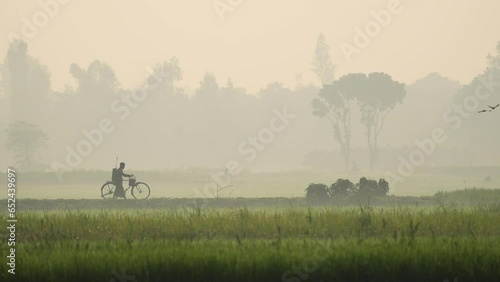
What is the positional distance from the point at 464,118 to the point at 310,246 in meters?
132

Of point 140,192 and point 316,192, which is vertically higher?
point 140,192

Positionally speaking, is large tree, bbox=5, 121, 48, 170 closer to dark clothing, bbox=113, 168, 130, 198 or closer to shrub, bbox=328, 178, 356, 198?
dark clothing, bbox=113, 168, 130, 198

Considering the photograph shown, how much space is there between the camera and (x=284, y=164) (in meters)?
147

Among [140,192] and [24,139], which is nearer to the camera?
[140,192]

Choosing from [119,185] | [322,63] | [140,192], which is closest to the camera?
[119,185]

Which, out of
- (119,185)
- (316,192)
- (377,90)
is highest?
(377,90)

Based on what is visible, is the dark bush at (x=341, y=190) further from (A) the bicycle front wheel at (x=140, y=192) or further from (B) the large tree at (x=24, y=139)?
(B) the large tree at (x=24, y=139)

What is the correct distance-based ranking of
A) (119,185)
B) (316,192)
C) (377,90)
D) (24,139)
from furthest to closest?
(24,139)
(377,90)
(119,185)
(316,192)

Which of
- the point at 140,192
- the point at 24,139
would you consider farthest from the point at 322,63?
the point at 140,192

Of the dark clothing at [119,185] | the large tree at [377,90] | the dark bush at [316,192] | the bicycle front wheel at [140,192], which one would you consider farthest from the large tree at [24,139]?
the dark bush at [316,192]

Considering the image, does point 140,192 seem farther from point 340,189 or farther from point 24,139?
point 24,139

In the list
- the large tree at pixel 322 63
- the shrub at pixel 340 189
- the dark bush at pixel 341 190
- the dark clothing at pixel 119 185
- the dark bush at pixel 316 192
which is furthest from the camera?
the large tree at pixel 322 63

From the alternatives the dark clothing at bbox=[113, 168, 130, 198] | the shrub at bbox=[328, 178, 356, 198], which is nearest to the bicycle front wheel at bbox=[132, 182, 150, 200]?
the dark clothing at bbox=[113, 168, 130, 198]

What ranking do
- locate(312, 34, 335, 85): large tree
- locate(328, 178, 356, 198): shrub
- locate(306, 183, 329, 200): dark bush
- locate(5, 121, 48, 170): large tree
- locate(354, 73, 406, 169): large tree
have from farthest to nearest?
locate(312, 34, 335, 85): large tree < locate(5, 121, 48, 170): large tree < locate(354, 73, 406, 169): large tree < locate(328, 178, 356, 198): shrub < locate(306, 183, 329, 200): dark bush
